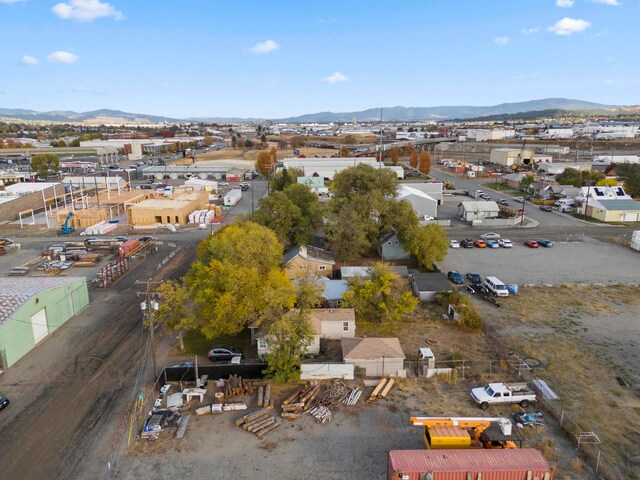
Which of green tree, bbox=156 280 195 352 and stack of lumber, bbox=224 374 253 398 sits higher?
green tree, bbox=156 280 195 352

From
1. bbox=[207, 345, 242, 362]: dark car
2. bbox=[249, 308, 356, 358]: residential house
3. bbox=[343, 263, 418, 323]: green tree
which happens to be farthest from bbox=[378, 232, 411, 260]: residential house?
bbox=[207, 345, 242, 362]: dark car

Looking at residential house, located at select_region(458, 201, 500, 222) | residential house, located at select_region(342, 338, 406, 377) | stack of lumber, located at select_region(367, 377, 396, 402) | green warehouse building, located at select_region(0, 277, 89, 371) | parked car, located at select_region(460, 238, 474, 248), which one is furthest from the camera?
residential house, located at select_region(458, 201, 500, 222)

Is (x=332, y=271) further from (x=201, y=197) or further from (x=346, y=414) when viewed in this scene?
(x=201, y=197)

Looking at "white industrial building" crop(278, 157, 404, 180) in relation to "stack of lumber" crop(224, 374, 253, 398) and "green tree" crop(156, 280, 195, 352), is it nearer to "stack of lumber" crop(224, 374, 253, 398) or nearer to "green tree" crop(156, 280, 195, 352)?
"green tree" crop(156, 280, 195, 352)

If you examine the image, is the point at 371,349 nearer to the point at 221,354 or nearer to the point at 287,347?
the point at 287,347

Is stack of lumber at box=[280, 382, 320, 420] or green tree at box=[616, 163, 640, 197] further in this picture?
green tree at box=[616, 163, 640, 197]

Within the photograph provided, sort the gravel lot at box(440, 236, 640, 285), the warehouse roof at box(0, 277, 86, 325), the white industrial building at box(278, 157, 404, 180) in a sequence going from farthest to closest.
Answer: the white industrial building at box(278, 157, 404, 180)
the gravel lot at box(440, 236, 640, 285)
the warehouse roof at box(0, 277, 86, 325)

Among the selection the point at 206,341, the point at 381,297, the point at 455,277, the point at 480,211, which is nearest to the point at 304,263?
the point at 381,297

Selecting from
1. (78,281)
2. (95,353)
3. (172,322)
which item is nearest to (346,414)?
(172,322)

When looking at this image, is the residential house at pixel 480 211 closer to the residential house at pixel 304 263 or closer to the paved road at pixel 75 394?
the residential house at pixel 304 263
